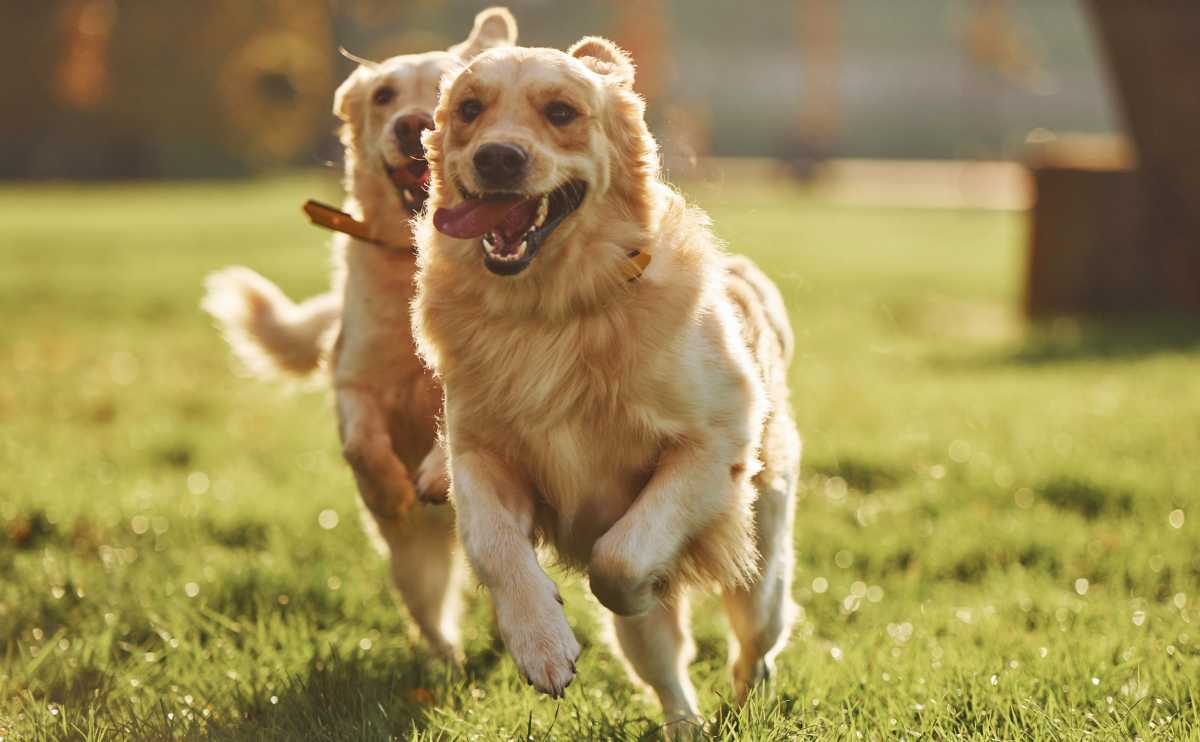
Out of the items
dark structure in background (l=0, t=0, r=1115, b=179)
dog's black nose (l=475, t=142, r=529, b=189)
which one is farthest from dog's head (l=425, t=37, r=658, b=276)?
dark structure in background (l=0, t=0, r=1115, b=179)

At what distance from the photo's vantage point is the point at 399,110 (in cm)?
436

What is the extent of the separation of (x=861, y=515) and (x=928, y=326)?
269 inches

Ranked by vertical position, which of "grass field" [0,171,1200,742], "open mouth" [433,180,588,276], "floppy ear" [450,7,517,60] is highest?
"floppy ear" [450,7,517,60]

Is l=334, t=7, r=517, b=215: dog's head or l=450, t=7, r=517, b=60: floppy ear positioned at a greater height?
l=450, t=7, r=517, b=60: floppy ear

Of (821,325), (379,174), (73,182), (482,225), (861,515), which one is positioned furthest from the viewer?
(73,182)

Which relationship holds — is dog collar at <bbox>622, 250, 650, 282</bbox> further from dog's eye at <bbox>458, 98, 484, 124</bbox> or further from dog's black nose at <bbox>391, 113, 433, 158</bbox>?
dog's black nose at <bbox>391, 113, 433, 158</bbox>

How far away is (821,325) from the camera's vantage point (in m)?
11.7

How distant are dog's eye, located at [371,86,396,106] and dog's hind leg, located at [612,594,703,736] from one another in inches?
69.8

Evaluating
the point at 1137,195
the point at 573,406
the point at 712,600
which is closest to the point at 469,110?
the point at 573,406

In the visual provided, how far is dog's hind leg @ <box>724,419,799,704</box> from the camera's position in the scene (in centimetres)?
379

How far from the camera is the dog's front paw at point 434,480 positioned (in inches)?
148

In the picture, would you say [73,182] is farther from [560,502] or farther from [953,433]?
[560,502]

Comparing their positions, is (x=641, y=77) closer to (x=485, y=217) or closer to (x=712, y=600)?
(x=712, y=600)

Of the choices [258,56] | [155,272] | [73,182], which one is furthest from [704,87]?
[155,272]
